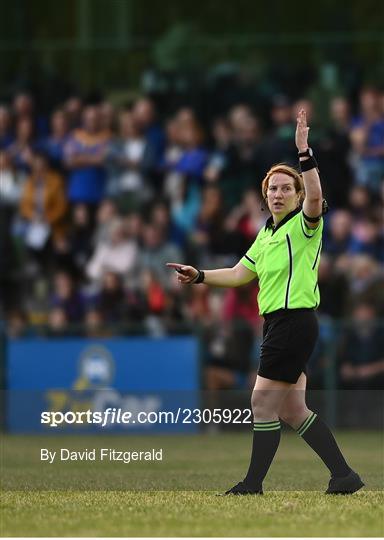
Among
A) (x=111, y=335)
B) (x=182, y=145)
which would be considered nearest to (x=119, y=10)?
(x=182, y=145)

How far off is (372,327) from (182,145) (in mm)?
4157

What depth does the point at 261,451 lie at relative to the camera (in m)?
9.03

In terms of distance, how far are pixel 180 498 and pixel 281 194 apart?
78.6 inches

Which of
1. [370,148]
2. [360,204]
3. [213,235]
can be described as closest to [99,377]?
[213,235]

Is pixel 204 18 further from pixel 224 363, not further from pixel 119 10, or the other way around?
pixel 224 363

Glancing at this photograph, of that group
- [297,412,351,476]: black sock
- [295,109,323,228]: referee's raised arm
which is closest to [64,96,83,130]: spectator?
[297,412,351,476]: black sock

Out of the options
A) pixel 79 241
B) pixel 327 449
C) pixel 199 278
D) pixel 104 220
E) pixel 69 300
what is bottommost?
pixel 69 300

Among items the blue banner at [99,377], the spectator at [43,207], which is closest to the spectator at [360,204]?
the blue banner at [99,377]

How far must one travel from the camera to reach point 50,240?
1989 centimetres

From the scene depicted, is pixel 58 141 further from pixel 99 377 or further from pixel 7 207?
pixel 99 377

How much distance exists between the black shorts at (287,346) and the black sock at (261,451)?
1.04 feet

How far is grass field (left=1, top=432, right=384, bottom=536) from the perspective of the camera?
748 cm

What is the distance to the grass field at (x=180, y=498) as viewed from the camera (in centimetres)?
748

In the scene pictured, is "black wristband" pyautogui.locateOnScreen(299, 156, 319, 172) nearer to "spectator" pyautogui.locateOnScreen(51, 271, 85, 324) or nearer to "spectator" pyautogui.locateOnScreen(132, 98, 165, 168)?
"spectator" pyautogui.locateOnScreen(51, 271, 85, 324)
